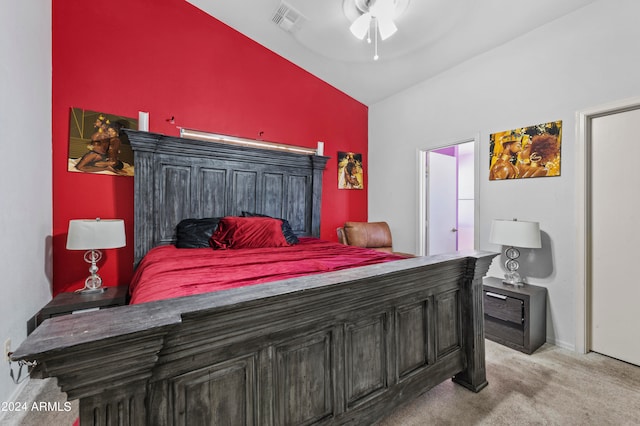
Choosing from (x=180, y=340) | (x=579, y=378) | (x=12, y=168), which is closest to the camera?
(x=180, y=340)

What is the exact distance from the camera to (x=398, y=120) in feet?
13.0

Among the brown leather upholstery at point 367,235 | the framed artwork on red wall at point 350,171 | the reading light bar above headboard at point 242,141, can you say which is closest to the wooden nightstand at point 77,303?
the reading light bar above headboard at point 242,141

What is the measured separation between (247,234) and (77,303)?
4.36 feet

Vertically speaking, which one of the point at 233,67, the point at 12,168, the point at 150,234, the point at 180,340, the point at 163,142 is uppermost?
the point at 233,67

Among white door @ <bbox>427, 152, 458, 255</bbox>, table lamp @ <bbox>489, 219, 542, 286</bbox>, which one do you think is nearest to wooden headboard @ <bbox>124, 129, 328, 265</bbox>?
white door @ <bbox>427, 152, 458, 255</bbox>

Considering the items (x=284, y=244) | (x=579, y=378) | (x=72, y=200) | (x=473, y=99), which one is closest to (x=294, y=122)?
(x=284, y=244)

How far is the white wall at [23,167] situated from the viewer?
162 cm

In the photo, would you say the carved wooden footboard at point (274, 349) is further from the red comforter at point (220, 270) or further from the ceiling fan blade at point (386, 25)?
the ceiling fan blade at point (386, 25)

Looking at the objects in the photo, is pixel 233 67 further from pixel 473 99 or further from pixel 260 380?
pixel 260 380

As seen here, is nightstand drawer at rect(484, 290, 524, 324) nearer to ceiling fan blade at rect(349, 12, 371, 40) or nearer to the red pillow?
the red pillow

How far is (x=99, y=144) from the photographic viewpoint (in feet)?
8.38

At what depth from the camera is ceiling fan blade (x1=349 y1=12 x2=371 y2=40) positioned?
7.54ft

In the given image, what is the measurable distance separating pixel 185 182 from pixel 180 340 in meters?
2.35

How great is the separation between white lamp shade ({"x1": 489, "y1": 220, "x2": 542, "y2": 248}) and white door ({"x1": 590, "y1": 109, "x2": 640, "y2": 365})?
459 millimetres
